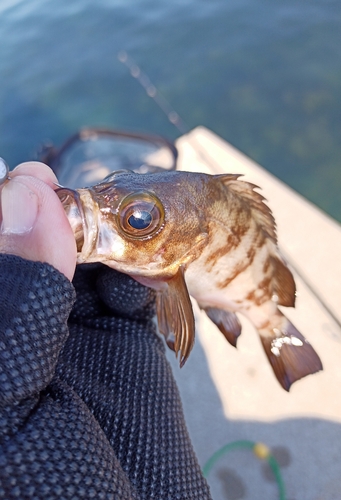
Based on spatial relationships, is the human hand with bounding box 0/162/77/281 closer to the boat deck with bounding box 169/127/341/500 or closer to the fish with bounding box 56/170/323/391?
the fish with bounding box 56/170/323/391

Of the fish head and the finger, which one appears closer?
A: the finger

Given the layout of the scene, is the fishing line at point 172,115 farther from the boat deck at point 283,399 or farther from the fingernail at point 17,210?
the fingernail at point 17,210

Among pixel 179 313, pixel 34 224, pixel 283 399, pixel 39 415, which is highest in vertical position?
pixel 34 224

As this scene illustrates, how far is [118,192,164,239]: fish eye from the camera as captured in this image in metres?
1.28

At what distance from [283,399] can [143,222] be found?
1652 millimetres

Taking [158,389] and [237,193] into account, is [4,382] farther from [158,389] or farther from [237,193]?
[237,193]

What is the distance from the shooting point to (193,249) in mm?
1464

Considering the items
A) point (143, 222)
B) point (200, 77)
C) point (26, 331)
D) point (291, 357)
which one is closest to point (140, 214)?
point (143, 222)

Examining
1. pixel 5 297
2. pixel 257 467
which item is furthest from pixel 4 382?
pixel 257 467

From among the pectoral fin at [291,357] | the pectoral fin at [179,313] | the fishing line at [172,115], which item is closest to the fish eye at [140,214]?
the pectoral fin at [179,313]

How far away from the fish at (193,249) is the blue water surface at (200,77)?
10.7 ft

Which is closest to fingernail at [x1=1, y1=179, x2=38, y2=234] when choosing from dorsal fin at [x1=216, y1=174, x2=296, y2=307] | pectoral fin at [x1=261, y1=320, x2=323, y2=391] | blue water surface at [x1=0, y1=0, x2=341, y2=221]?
dorsal fin at [x1=216, y1=174, x2=296, y2=307]

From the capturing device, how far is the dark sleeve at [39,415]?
90 centimetres

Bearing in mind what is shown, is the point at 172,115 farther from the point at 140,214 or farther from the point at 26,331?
the point at 26,331
